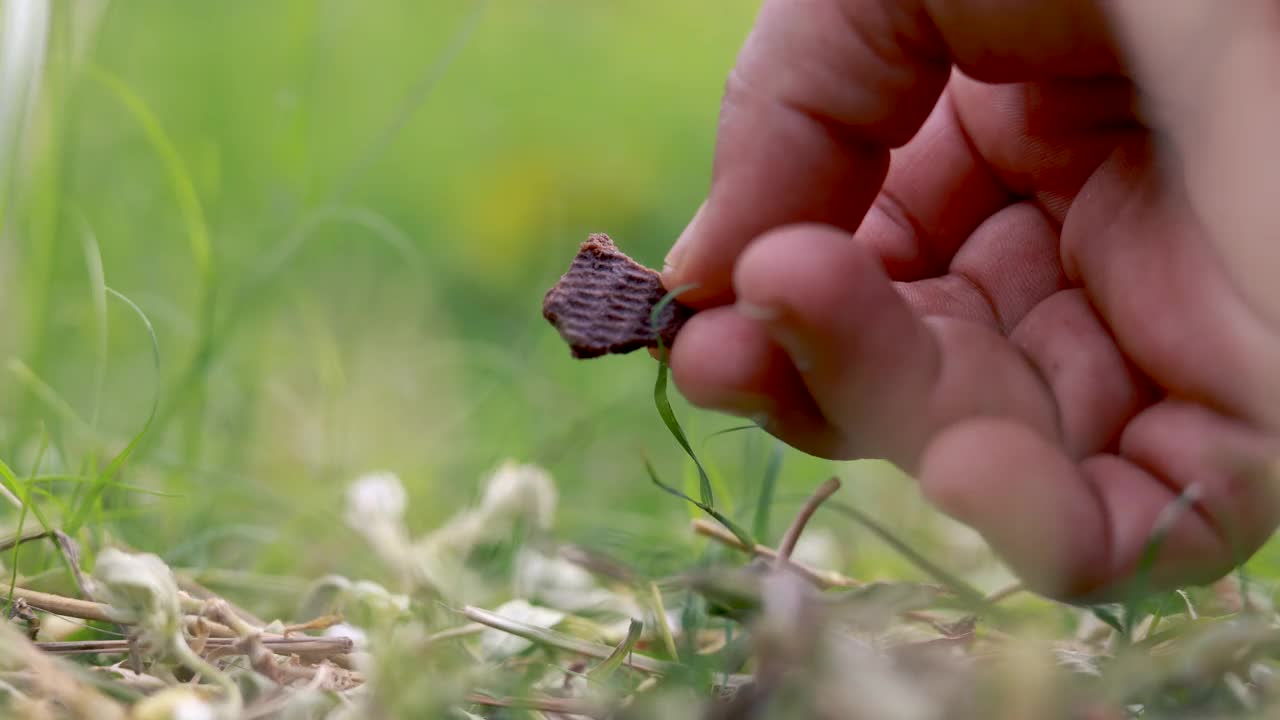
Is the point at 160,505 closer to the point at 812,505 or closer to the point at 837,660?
the point at 812,505

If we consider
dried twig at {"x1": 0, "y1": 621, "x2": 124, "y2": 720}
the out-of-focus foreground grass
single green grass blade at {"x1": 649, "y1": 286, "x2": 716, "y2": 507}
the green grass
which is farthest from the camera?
the out-of-focus foreground grass

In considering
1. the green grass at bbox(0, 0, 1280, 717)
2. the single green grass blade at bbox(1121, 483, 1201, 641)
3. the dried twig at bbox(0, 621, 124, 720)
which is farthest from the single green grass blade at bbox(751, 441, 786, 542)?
the dried twig at bbox(0, 621, 124, 720)

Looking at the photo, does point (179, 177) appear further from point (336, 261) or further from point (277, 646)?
point (336, 261)

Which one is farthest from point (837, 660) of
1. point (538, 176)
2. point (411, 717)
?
point (538, 176)

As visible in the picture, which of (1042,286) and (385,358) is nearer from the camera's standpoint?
(1042,286)

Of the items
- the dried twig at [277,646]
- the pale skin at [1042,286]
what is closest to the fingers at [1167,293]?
the pale skin at [1042,286]

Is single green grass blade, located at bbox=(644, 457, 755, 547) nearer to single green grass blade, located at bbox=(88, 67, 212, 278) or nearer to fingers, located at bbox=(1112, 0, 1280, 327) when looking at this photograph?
fingers, located at bbox=(1112, 0, 1280, 327)

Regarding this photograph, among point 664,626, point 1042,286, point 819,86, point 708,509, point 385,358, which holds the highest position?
point 819,86

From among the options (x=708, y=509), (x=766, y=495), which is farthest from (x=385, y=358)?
(x=708, y=509)

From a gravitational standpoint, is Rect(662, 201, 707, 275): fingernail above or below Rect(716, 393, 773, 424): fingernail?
above
